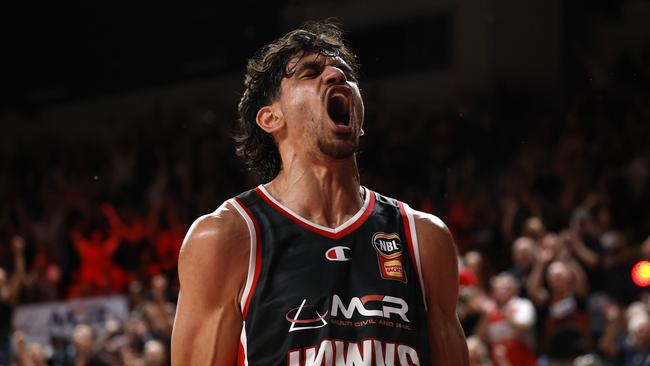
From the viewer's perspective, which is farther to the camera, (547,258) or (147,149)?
(147,149)

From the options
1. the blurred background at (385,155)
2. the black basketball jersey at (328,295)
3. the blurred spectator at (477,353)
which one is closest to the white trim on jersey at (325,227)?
the black basketball jersey at (328,295)

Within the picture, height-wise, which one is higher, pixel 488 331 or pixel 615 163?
pixel 615 163

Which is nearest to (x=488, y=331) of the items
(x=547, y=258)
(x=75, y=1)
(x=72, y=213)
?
(x=547, y=258)

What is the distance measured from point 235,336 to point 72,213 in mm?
9878

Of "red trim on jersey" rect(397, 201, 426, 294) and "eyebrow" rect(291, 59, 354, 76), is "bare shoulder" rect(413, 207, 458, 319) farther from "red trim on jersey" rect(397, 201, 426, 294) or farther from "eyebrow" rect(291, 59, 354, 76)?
"eyebrow" rect(291, 59, 354, 76)

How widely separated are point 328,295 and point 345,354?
15 centimetres

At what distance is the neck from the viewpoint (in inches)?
107

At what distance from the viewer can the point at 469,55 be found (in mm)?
13148

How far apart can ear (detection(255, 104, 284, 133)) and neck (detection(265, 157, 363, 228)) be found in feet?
0.35

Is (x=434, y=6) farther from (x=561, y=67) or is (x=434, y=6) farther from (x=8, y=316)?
(x=8, y=316)

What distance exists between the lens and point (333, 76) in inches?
108

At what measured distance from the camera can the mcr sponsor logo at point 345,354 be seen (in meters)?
2.49

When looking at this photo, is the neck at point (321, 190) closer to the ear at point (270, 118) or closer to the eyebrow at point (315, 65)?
the ear at point (270, 118)

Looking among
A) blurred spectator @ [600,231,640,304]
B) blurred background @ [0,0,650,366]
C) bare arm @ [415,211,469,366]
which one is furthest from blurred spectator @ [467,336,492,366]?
→ bare arm @ [415,211,469,366]
